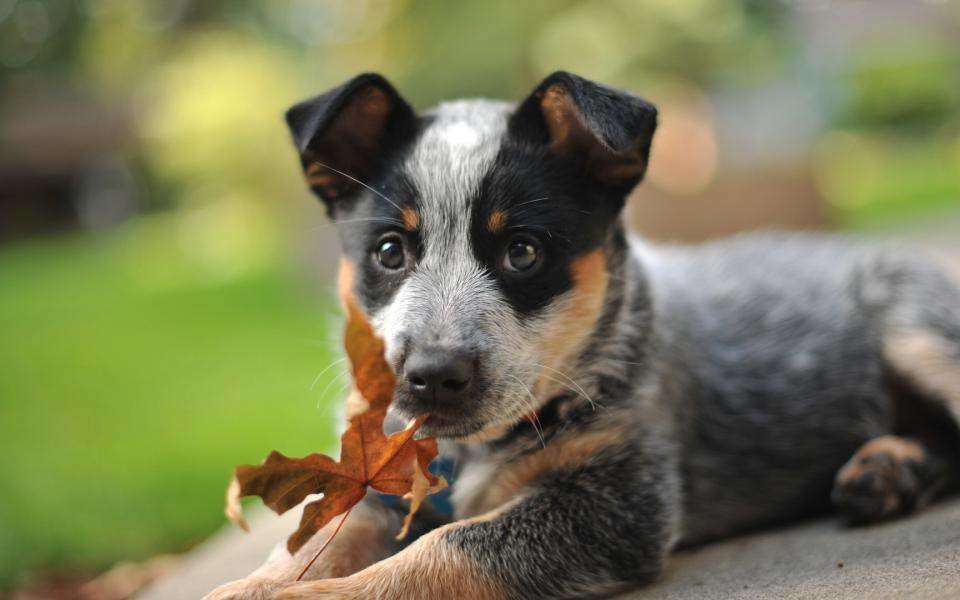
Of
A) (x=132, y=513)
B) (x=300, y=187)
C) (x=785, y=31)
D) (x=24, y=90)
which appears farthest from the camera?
(x=24, y=90)

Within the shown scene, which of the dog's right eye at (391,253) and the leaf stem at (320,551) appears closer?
the leaf stem at (320,551)

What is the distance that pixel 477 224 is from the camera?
9.58 ft

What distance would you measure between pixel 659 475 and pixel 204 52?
1611cm

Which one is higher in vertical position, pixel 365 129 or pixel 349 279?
pixel 365 129

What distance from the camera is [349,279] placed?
3.20m

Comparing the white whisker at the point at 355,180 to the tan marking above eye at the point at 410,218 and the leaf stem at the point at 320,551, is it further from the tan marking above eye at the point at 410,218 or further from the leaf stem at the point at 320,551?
the leaf stem at the point at 320,551

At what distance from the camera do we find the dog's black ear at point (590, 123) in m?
2.76

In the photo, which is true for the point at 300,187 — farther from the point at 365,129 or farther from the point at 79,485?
the point at 365,129

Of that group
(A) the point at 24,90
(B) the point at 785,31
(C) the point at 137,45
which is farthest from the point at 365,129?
(A) the point at 24,90

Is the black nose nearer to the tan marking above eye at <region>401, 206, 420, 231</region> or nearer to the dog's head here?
the dog's head

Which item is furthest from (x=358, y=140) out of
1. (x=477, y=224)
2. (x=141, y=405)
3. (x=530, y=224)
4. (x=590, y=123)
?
(x=141, y=405)

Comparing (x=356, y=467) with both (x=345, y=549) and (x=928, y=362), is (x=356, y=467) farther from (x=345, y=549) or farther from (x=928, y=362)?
(x=928, y=362)

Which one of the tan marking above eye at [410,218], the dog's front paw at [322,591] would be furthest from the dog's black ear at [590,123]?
the dog's front paw at [322,591]

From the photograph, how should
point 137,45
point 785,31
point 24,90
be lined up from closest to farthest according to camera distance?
point 785,31 → point 137,45 → point 24,90
